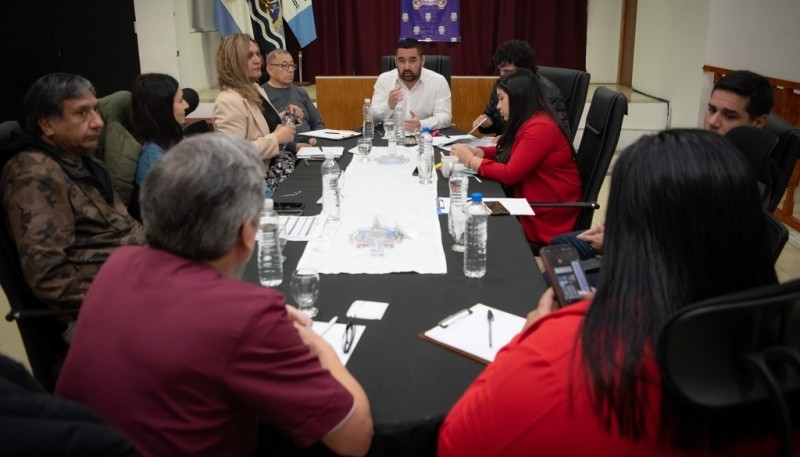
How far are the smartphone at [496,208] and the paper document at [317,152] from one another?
3.83 feet

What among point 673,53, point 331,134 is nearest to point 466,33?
point 673,53

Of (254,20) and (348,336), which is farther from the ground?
(254,20)

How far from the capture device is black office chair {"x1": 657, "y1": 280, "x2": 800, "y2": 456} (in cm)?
72

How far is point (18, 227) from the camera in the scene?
169cm

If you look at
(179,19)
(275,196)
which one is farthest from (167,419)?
(179,19)

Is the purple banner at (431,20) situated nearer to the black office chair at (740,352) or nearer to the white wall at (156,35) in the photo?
the white wall at (156,35)

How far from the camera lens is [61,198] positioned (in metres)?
1.81

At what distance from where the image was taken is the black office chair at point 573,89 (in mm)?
3820

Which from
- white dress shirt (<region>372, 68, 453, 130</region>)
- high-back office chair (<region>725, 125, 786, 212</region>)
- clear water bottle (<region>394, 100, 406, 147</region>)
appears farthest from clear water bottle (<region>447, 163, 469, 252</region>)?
white dress shirt (<region>372, 68, 453, 130</region>)

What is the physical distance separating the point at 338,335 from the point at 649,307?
2.42 feet

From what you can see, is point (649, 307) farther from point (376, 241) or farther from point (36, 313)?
point (36, 313)

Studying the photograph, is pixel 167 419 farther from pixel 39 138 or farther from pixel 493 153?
pixel 493 153

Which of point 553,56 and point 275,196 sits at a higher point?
point 553,56

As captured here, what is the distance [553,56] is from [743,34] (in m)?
2.55
